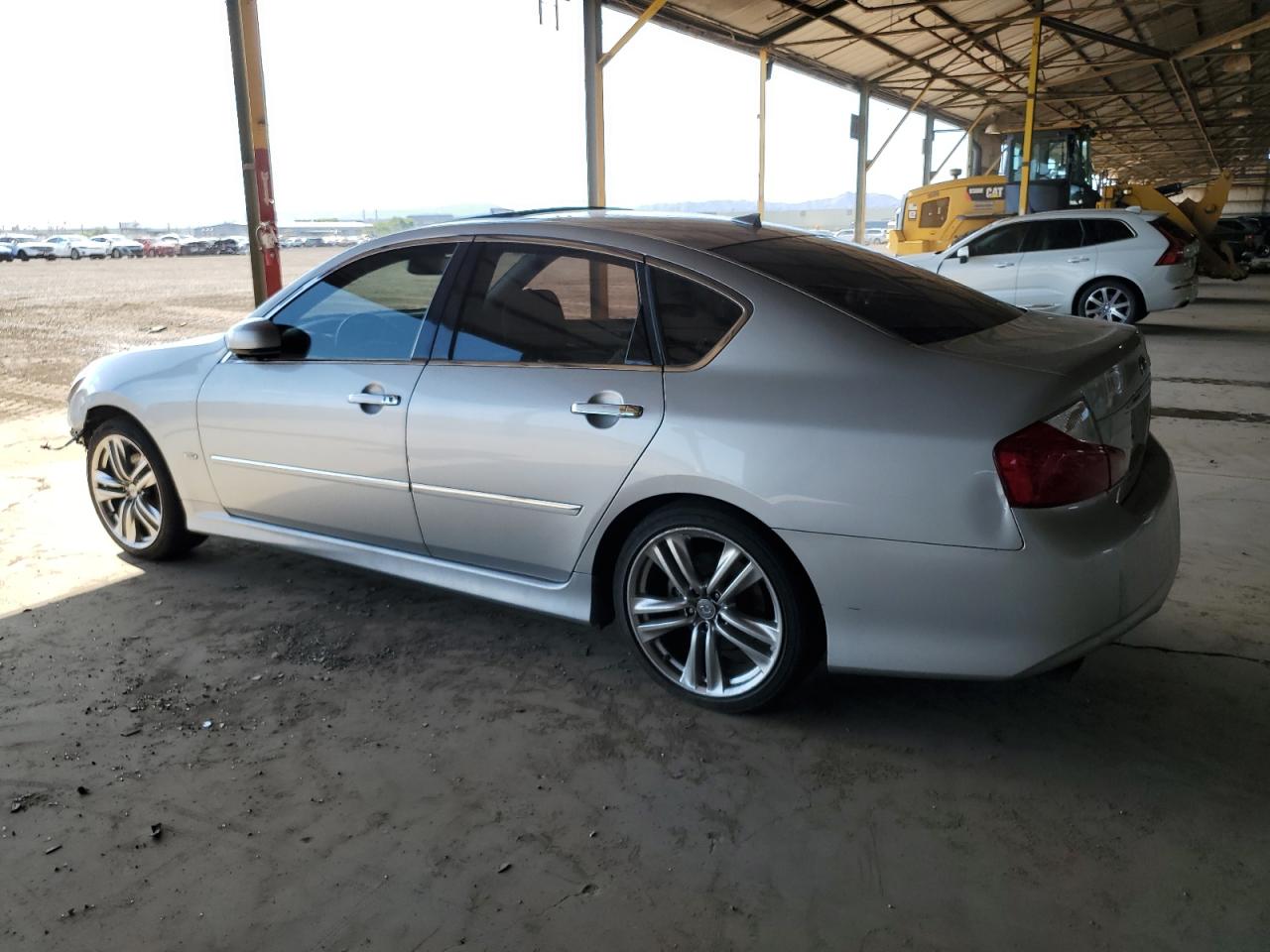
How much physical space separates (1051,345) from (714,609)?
121 centimetres

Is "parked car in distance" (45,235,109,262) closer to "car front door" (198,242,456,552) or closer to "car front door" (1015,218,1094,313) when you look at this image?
"car front door" (1015,218,1094,313)

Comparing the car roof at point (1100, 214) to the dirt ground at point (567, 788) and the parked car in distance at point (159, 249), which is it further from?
the parked car in distance at point (159, 249)

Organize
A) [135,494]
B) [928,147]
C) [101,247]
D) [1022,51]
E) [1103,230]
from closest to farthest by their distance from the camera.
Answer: [135,494]
[1103,230]
[1022,51]
[928,147]
[101,247]

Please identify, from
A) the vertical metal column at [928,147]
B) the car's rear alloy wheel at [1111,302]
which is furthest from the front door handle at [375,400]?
the vertical metal column at [928,147]

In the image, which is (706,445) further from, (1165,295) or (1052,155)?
(1052,155)

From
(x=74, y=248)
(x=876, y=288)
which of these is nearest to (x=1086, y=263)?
(x=876, y=288)

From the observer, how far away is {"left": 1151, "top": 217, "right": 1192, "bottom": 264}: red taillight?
1080 cm

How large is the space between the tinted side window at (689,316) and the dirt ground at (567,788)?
43.4 inches

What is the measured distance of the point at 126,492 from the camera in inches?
167

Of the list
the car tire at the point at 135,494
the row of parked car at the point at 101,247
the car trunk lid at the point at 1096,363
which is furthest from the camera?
the row of parked car at the point at 101,247

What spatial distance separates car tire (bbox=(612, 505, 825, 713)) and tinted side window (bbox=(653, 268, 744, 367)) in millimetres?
452

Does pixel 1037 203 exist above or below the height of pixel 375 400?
above

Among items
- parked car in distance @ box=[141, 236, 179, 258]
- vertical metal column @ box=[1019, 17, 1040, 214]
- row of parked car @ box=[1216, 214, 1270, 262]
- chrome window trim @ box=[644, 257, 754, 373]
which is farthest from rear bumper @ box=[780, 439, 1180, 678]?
parked car in distance @ box=[141, 236, 179, 258]

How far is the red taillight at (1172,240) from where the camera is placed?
1080 cm
